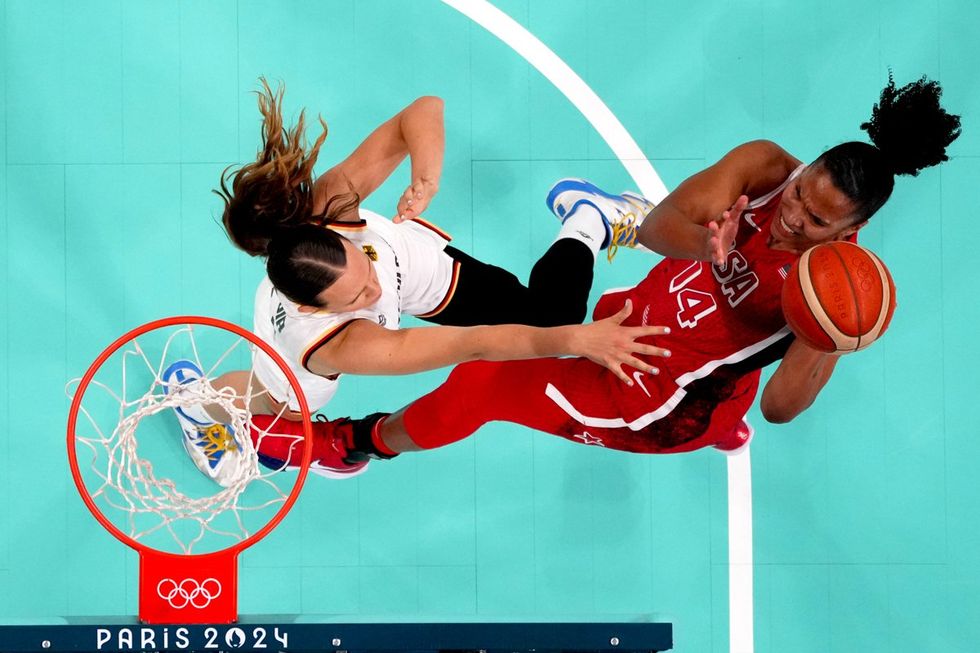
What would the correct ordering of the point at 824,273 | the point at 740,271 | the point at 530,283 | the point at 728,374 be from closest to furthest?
the point at 824,273
the point at 740,271
the point at 728,374
the point at 530,283

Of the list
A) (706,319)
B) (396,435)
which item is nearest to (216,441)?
(396,435)

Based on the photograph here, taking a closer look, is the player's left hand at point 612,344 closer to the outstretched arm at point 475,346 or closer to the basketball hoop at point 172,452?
the outstretched arm at point 475,346

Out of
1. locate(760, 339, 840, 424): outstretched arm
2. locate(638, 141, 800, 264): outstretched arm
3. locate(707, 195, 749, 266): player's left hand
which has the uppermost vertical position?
locate(638, 141, 800, 264): outstretched arm

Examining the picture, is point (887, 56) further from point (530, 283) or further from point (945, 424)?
point (530, 283)

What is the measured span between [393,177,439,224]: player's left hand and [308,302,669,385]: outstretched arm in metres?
0.40

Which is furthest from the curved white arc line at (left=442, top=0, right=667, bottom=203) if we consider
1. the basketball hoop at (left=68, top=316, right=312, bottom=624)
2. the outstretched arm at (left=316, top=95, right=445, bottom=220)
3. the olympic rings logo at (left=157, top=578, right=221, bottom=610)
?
the olympic rings logo at (left=157, top=578, right=221, bottom=610)

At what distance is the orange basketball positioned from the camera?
2.67 meters

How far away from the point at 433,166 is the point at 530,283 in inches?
34.9

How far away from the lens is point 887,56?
4.45 metres

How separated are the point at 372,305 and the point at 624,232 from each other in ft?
4.66

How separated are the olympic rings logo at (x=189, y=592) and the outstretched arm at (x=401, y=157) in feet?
4.52

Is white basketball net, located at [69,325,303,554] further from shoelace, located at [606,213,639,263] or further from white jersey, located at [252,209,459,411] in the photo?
shoelace, located at [606,213,639,263]

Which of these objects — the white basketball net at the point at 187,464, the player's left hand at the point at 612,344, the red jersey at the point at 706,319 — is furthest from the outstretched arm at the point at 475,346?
the white basketball net at the point at 187,464

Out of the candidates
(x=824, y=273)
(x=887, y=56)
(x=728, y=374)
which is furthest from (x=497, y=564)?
(x=887, y=56)
